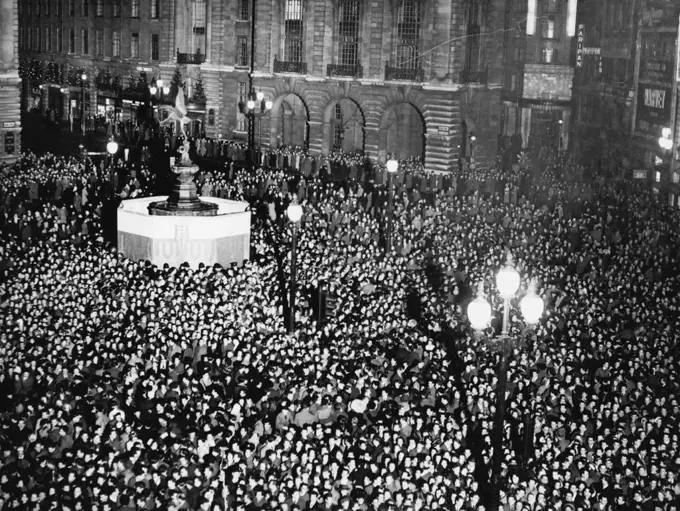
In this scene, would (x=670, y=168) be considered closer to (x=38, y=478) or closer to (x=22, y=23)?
(x=38, y=478)

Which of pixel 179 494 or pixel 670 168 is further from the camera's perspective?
pixel 670 168

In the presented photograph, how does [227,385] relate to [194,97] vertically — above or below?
below

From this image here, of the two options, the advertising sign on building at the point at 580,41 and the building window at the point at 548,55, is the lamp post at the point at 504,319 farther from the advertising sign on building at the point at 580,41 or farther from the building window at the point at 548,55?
the building window at the point at 548,55

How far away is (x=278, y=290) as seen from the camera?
29.5 metres

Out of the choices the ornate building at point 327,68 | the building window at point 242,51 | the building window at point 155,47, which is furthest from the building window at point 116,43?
the building window at point 242,51

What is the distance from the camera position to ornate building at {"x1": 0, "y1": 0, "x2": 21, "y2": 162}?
5472 cm

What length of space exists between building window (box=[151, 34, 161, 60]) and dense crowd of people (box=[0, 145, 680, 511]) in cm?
3941

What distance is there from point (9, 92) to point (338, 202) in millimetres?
24665

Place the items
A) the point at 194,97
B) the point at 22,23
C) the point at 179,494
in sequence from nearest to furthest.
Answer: the point at 179,494
the point at 194,97
the point at 22,23

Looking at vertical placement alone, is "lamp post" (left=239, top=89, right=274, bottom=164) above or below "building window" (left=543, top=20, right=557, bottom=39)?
below

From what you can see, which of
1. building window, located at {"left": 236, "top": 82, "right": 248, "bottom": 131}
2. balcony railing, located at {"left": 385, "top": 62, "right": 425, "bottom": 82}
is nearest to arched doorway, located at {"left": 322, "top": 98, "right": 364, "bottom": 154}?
balcony railing, located at {"left": 385, "top": 62, "right": 425, "bottom": 82}

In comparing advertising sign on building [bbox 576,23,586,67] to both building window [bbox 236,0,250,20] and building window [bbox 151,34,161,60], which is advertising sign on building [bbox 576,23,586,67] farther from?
building window [bbox 151,34,161,60]

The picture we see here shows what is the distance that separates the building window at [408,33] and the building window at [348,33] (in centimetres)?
296

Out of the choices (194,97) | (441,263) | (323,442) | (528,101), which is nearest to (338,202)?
(441,263)
